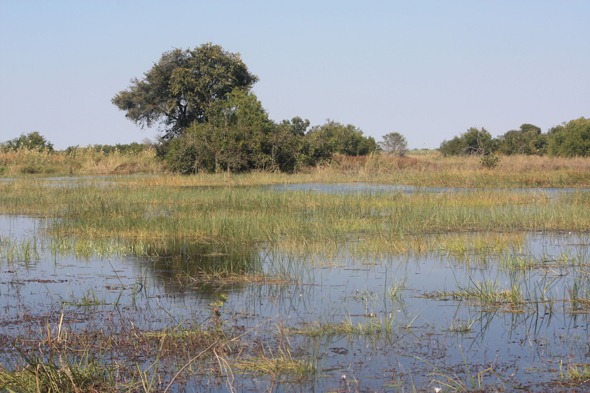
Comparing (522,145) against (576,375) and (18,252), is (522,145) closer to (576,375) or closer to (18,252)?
(18,252)

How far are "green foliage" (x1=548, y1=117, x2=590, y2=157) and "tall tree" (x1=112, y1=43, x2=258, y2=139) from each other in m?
24.4

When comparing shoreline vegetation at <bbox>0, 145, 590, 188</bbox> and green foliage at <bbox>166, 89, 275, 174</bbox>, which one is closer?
shoreline vegetation at <bbox>0, 145, 590, 188</bbox>

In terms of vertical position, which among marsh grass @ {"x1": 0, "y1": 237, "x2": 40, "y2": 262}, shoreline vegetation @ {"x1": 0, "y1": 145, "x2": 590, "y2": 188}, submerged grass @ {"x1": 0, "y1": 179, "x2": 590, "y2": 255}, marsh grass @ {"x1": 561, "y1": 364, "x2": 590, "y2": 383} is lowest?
marsh grass @ {"x1": 561, "y1": 364, "x2": 590, "y2": 383}

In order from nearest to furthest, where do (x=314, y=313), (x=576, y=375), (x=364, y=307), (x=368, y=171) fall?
(x=576, y=375)
(x=314, y=313)
(x=364, y=307)
(x=368, y=171)

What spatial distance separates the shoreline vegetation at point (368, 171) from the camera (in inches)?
914

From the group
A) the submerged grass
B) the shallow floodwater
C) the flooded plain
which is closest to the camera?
the flooded plain

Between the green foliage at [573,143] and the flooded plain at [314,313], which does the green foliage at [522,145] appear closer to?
the green foliage at [573,143]

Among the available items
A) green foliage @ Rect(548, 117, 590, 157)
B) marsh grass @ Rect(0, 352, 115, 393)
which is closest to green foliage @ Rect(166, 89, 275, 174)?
marsh grass @ Rect(0, 352, 115, 393)

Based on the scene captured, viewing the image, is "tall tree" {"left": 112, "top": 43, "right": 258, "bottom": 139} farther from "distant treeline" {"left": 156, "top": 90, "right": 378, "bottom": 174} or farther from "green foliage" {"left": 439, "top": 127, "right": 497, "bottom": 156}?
"green foliage" {"left": 439, "top": 127, "right": 497, "bottom": 156}

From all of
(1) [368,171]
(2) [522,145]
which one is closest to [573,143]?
(2) [522,145]

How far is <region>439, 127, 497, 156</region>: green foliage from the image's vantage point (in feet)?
148

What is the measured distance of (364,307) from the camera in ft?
19.1

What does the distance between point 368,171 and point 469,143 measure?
24.5 metres

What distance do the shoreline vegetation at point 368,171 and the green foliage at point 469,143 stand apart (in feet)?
41.4
